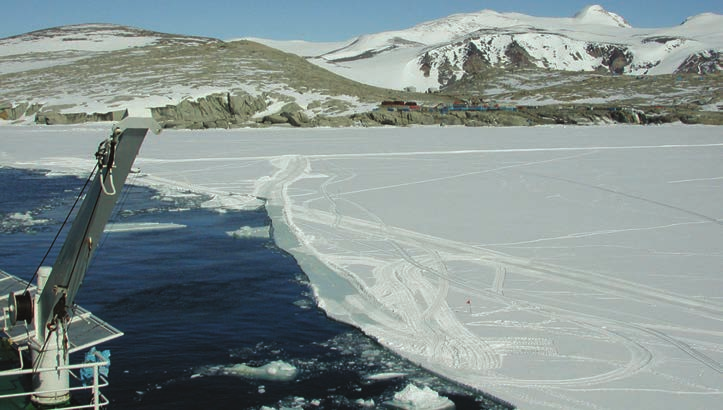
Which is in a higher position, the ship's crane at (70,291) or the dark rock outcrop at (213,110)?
the dark rock outcrop at (213,110)

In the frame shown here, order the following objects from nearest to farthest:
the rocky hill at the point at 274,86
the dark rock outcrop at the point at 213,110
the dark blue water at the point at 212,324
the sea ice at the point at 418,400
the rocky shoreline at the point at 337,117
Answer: the sea ice at the point at 418,400
the dark blue water at the point at 212,324
the rocky shoreline at the point at 337,117
the dark rock outcrop at the point at 213,110
the rocky hill at the point at 274,86

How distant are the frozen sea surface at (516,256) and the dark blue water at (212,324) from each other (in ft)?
1.31

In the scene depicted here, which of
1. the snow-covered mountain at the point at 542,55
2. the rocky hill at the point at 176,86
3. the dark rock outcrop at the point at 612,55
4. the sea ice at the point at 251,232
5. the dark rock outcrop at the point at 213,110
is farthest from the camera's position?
the dark rock outcrop at the point at 612,55

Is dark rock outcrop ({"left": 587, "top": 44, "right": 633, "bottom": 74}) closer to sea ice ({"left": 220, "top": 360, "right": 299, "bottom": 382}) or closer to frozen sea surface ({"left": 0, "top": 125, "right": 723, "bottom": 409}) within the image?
frozen sea surface ({"left": 0, "top": 125, "right": 723, "bottom": 409})

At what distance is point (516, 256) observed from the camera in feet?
38.8

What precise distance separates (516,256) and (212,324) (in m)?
5.14

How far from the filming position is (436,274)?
1088cm

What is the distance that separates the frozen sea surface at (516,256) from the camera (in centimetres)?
756

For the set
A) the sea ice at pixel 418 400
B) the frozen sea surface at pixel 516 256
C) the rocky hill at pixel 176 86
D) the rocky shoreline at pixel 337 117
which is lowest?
the sea ice at pixel 418 400

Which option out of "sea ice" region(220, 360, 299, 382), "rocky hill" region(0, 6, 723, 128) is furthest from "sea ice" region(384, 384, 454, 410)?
"rocky hill" region(0, 6, 723, 128)

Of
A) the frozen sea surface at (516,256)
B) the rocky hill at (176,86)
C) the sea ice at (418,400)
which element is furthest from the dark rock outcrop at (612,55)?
the sea ice at (418,400)

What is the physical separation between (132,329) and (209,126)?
35.3 meters

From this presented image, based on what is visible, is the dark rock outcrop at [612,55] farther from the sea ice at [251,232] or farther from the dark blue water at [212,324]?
the dark blue water at [212,324]

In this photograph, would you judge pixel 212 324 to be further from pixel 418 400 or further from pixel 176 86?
pixel 176 86
